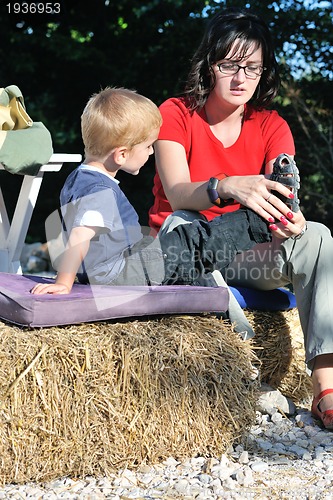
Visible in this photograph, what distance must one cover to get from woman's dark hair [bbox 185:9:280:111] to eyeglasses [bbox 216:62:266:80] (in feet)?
0.11

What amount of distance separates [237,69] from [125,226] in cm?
83

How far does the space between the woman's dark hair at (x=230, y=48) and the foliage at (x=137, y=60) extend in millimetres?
2848

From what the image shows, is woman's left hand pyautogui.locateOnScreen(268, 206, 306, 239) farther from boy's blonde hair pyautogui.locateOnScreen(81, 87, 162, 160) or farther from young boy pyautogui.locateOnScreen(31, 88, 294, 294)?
boy's blonde hair pyautogui.locateOnScreen(81, 87, 162, 160)

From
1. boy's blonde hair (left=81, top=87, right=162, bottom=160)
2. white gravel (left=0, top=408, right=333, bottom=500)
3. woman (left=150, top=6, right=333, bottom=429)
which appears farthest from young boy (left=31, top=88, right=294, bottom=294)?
white gravel (left=0, top=408, right=333, bottom=500)

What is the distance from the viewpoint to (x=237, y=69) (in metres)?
2.91

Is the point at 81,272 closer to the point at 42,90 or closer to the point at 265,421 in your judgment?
the point at 265,421

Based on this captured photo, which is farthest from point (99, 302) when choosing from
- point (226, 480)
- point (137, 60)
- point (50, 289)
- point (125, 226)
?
point (137, 60)

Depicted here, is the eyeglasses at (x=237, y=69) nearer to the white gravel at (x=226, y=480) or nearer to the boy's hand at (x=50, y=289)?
the boy's hand at (x=50, y=289)

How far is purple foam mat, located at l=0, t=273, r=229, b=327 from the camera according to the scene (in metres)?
2.10

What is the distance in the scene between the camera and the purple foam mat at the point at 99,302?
210cm

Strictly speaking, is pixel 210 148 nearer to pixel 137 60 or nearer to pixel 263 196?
pixel 263 196

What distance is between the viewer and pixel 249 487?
210cm

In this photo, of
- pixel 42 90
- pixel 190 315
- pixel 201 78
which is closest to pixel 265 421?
pixel 190 315

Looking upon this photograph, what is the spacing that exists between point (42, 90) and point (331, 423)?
5.42 m
